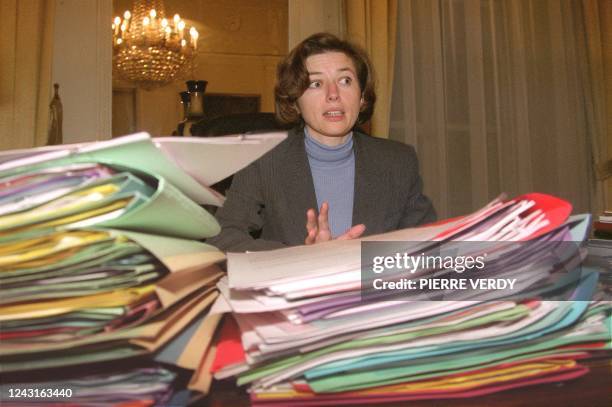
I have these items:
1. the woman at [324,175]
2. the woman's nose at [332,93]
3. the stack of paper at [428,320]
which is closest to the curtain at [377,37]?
the woman at [324,175]

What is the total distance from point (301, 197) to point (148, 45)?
341 cm

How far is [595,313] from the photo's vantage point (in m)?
0.33

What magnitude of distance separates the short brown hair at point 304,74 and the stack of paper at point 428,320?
120cm

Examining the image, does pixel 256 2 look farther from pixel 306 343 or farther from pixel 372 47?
pixel 306 343

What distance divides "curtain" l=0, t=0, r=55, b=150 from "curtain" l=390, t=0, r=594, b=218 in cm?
201

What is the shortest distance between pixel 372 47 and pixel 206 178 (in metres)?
3.28

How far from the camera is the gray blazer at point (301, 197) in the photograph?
1.17 metres

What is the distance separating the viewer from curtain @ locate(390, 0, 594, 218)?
3.59m

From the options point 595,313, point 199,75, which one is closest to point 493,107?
point 199,75

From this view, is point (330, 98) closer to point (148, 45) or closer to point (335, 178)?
point (335, 178)

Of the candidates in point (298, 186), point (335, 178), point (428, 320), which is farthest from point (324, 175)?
point (428, 320)

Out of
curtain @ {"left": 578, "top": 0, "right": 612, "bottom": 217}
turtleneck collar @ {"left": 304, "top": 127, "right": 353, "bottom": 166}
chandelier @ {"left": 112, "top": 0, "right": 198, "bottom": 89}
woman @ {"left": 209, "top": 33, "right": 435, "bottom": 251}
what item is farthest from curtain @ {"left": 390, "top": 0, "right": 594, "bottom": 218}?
turtleneck collar @ {"left": 304, "top": 127, "right": 353, "bottom": 166}

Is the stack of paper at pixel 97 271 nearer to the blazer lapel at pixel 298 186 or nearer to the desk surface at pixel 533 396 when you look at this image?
the desk surface at pixel 533 396

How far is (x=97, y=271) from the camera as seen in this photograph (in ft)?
0.92
